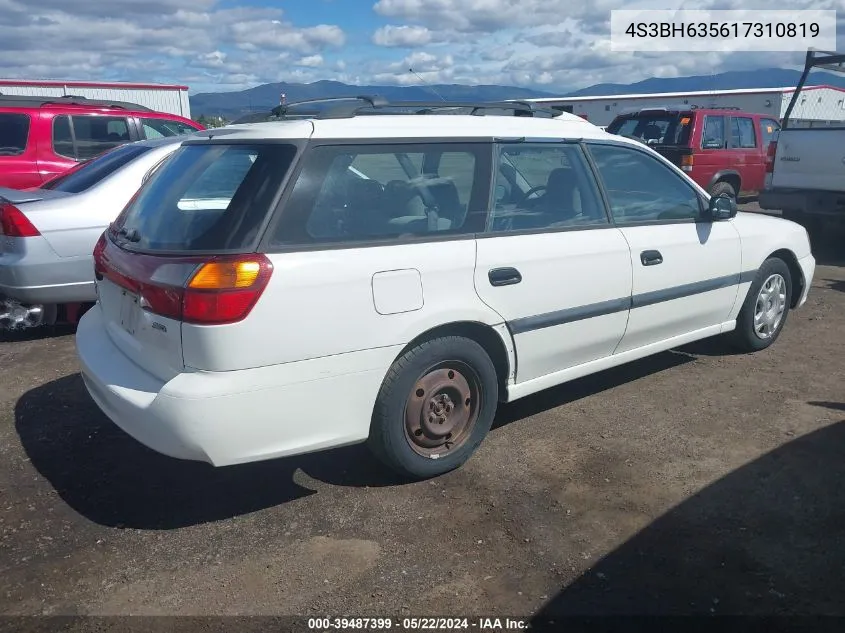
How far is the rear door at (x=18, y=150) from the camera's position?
24.6 feet

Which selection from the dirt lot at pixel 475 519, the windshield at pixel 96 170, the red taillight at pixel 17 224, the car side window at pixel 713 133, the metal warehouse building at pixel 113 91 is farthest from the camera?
the metal warehouse building at pixel 113 91

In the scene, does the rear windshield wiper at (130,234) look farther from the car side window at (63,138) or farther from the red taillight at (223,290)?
the car side window at (63,138)

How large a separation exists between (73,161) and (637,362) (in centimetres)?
628

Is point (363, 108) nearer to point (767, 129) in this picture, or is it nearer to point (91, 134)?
point (91, 134)

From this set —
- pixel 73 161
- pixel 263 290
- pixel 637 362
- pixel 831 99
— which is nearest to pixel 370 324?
pixel 263 290

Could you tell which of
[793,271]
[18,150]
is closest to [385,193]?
[793,271]

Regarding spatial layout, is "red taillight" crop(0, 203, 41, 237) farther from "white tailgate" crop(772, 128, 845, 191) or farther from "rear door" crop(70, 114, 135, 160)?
"white tailgate" crop(772, 128, 845, 191)

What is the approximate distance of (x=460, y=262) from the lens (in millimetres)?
3426

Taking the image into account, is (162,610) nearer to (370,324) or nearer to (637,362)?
(370,324)

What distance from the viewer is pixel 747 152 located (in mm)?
12844

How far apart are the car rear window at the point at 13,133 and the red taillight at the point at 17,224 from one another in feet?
9.72

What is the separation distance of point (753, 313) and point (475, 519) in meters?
3.09

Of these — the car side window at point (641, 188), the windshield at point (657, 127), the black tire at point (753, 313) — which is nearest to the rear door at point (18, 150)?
the car side window at point (641, 188)

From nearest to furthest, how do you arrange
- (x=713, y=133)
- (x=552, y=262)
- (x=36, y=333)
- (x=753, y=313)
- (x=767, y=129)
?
(x=552, y=262) → (x=753, y=313) → (x=36, y=333) → (x=713, y=133) → (x=767, y=129)
